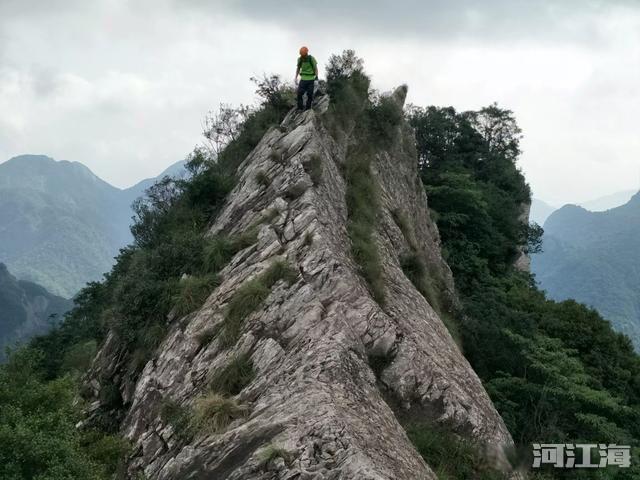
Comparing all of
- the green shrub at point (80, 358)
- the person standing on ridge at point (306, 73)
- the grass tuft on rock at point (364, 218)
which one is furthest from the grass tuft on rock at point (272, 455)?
the green shrub at point (80, 358)

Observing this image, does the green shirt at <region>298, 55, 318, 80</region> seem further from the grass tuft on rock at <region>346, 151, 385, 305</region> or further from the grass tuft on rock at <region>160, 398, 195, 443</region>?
the grass tuft on rock at <region>160, 398, 195, 443</region>

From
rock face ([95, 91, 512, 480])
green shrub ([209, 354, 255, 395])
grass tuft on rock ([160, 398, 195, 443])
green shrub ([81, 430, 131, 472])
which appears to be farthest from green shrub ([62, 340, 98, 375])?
green shrub ([209, 354, 255, 395])

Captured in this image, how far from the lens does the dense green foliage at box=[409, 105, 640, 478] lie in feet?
63.9

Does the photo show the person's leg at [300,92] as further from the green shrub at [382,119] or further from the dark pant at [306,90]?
the green shrub at [382,119]

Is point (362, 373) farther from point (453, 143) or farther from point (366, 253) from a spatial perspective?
point (453, 143)

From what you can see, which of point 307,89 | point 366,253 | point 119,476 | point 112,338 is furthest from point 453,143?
point 119,476

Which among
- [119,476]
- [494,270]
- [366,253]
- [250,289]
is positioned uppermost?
[494,270]

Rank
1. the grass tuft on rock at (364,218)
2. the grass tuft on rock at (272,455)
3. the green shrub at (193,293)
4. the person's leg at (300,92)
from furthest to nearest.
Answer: the person's leg at (300,92)
the grass tuft on rock at (364,218)
the green shrub at (193,293)
the grass tuft on rock at (272,455)

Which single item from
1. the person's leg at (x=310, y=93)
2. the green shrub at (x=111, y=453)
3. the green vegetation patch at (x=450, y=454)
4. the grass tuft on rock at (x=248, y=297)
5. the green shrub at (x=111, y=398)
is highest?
the person's leg at (x=310, y=93)

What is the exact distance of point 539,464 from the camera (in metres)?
15.4

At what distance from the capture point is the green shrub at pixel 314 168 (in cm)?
1720

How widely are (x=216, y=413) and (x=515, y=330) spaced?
55.6 feet

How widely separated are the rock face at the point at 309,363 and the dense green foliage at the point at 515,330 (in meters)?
4.25

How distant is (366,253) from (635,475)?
10.6 meters
